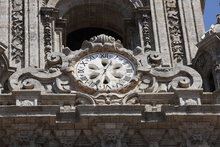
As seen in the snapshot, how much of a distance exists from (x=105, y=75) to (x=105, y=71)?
147mm

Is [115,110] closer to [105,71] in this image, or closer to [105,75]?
[105,75]

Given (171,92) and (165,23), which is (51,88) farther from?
(165,23)

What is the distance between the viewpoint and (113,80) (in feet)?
89.1

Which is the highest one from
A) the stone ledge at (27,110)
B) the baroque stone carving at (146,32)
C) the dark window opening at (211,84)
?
the baroque stone carving at (146,32)

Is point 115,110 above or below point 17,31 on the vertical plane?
below

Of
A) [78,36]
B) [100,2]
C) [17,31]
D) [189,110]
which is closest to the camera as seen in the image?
[189,110]

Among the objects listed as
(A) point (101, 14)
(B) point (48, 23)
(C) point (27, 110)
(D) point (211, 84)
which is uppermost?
(A) point (101, 14)

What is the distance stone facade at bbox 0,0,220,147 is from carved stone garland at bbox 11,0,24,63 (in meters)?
0.03

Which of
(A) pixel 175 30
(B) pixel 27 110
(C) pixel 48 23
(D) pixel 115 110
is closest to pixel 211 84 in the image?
(A) pixel 175 30

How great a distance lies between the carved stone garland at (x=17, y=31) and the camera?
97.3 feet

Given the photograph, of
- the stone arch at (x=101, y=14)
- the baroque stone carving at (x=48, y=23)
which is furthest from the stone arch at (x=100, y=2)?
the baroque stone carving at (x=48, y=23)

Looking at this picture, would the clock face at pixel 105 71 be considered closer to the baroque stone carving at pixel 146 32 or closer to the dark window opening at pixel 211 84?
the dark window opening at pixel 211 84

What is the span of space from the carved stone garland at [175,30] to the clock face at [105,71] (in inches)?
108

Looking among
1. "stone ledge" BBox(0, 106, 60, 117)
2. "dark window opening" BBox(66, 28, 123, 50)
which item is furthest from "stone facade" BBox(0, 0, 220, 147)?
"dark window opening" BBox(66, 28, 123, 50)
